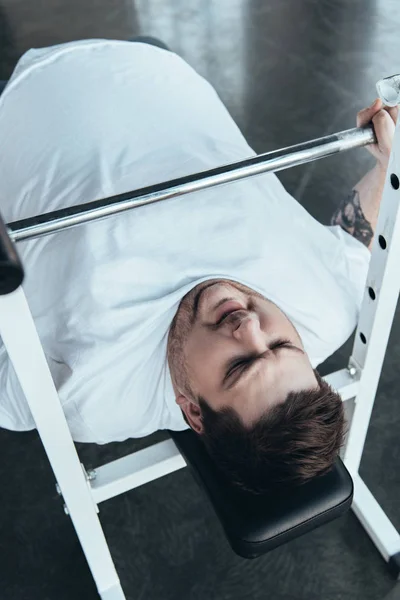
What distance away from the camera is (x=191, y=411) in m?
1.39

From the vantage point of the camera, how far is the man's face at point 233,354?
1.25 m

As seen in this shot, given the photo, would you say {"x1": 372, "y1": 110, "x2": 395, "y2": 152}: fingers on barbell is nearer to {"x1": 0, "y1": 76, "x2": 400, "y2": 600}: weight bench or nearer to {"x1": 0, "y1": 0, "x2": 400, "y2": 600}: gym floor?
{"x1": 0, "y1": 76, "x2": 400, "y2": 600}: weight bench

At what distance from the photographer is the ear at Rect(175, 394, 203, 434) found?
4.50ft

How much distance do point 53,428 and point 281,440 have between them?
433 millimetres

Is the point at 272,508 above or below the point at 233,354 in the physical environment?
below

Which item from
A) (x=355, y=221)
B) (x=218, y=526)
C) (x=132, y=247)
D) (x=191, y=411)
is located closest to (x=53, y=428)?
(x=191, y=411)

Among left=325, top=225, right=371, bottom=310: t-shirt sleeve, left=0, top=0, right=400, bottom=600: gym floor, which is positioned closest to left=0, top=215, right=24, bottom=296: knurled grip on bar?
left=325, top=225, right=371, bottom=310: t-shirt sleeve

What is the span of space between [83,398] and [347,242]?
0.77 metres

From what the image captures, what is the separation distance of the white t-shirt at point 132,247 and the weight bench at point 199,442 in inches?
4.0

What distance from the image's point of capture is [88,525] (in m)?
1.45

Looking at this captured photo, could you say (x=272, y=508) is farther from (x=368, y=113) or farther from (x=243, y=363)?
(x=368, y=113)

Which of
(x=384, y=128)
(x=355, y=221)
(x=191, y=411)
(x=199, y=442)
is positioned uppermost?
(x=384, y=128)

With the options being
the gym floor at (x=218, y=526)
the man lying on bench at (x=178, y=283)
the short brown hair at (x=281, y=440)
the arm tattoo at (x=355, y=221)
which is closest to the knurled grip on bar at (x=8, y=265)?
the man lying on bench at (x=178, y=283)

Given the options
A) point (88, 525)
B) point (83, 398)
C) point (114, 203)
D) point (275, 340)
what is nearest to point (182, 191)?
point (114, 203)
